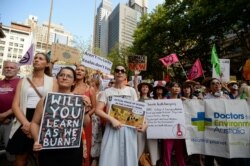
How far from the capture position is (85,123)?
11.8 feet

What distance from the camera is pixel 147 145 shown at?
5504mm

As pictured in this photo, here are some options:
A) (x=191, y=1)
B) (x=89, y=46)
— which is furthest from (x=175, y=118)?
(x=89, y=46)

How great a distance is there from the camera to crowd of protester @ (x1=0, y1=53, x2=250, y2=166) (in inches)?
133

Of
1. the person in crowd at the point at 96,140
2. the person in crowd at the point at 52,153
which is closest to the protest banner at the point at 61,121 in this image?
the person in crowd at the point at 52,153

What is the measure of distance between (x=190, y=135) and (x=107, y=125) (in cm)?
184

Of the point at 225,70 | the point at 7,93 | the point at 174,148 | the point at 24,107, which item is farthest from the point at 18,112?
the point at 225,70

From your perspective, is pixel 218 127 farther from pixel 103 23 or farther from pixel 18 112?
pixel 103 23

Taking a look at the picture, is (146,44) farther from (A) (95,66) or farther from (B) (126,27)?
(B) (126,27)

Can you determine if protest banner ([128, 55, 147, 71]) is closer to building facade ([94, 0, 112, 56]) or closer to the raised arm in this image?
the raised arm

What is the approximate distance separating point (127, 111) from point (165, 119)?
1.15 metres

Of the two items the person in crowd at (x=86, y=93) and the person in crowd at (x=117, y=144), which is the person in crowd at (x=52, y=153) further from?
the person in crowd at (x=86, y=93)

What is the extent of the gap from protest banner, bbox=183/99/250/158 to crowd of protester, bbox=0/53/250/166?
32cm

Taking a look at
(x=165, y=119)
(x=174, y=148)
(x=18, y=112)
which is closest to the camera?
(x=18, y=112)

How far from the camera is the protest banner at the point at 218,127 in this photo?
5230mm
